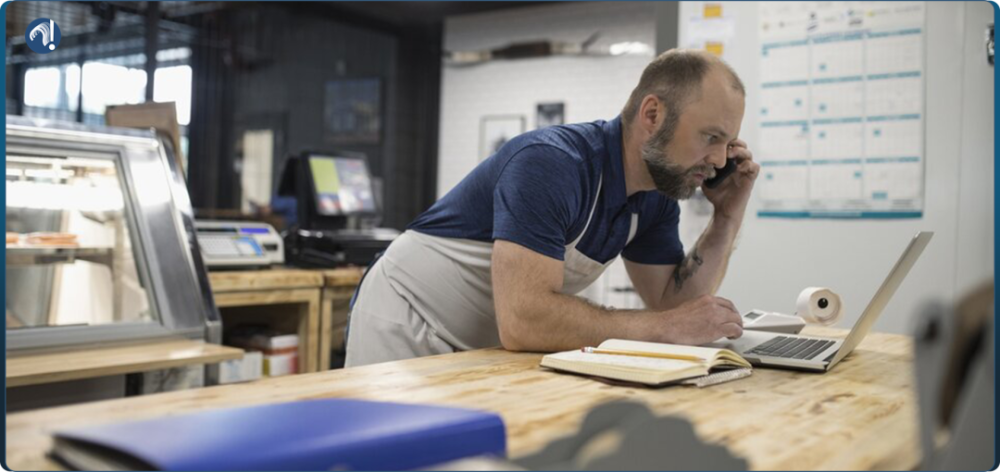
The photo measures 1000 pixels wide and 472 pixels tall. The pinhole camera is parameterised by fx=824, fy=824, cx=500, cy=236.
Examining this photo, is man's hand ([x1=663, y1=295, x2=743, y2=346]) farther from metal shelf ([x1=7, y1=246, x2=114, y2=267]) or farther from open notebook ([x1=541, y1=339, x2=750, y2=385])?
metal shelf ([x1=7, y1=246, x2=114, y2=267])

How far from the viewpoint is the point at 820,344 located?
160 cm

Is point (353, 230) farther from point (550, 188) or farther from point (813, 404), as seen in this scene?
point (813, 404)

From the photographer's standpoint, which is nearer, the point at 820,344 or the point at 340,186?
the point at 820,344

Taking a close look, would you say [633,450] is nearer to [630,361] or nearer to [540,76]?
[630,361]

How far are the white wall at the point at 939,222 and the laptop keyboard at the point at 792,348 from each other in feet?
4.02

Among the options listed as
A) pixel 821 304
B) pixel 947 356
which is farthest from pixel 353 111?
pixel 947 356

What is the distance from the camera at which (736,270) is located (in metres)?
3.13

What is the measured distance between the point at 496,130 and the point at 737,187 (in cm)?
520

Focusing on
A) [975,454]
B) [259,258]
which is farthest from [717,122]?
[259,258]

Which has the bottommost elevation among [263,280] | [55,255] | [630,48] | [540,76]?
[263,280]

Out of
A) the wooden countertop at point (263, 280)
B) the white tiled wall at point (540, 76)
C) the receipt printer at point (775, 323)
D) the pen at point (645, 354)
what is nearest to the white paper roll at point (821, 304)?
the receipt printer at point (775, 323)

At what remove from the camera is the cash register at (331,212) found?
3785 mm

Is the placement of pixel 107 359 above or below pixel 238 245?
Result: below

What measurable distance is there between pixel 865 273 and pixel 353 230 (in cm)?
235
